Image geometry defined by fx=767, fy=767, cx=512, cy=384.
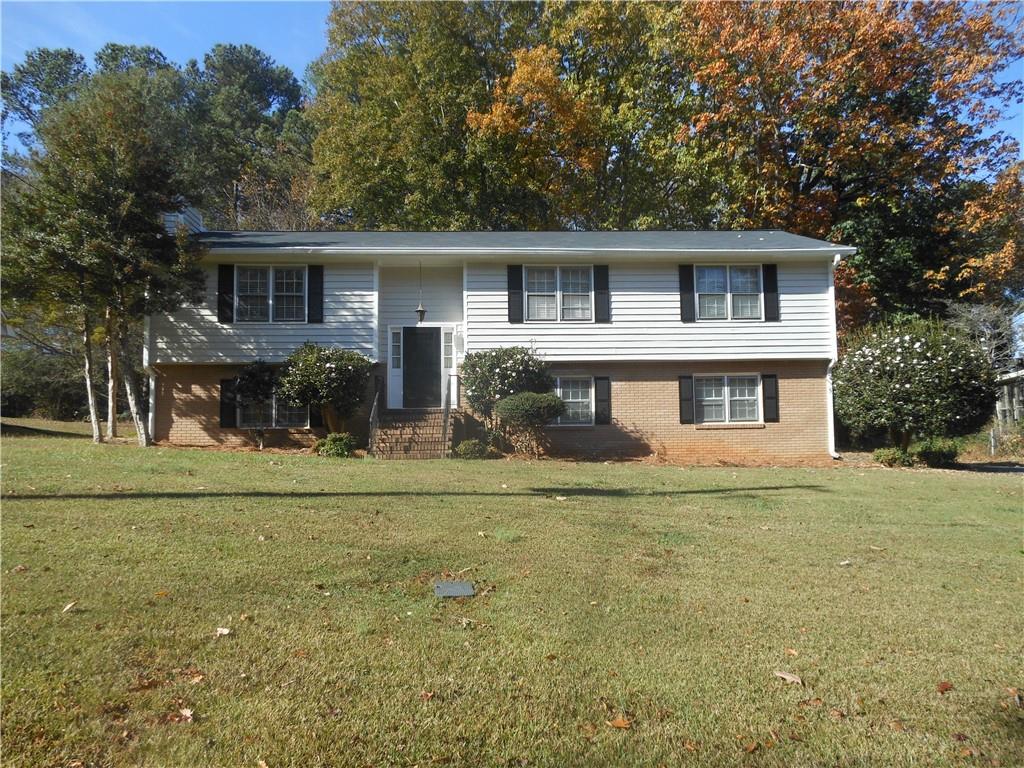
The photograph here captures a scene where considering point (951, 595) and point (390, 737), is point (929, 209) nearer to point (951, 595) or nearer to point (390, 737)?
point (951, 595)

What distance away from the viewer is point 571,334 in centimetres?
1631

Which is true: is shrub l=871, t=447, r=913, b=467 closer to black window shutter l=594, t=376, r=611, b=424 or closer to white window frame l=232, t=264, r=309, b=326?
black window shutter l=594, t=376, r=611, b=424

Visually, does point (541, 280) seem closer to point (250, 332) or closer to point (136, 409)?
point (250, 332)

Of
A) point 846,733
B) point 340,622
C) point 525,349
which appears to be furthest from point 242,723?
point 525,349

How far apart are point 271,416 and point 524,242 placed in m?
6.62

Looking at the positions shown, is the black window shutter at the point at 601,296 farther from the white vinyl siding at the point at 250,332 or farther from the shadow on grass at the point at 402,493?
the shadow on grass at the point at 402,493

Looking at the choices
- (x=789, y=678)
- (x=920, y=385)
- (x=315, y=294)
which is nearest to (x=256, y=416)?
(x=315, y=294)

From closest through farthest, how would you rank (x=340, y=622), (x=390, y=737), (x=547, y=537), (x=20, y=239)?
1. (x=390, y=737)
2. (x=340, y=622)
3. (x=547, y=537)
4. (x=20, y=239)

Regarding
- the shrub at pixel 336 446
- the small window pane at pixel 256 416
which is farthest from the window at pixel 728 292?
the small window pane at pixel 256 416

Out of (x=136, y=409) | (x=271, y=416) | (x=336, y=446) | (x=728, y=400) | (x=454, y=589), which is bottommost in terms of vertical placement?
(x=454, y=589)

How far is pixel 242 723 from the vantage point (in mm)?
3361

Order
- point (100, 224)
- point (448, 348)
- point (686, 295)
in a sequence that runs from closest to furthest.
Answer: point (100, 224), point (686, 295), point (448, 348)

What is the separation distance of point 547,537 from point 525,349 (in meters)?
9.24

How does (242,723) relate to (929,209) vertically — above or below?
below
